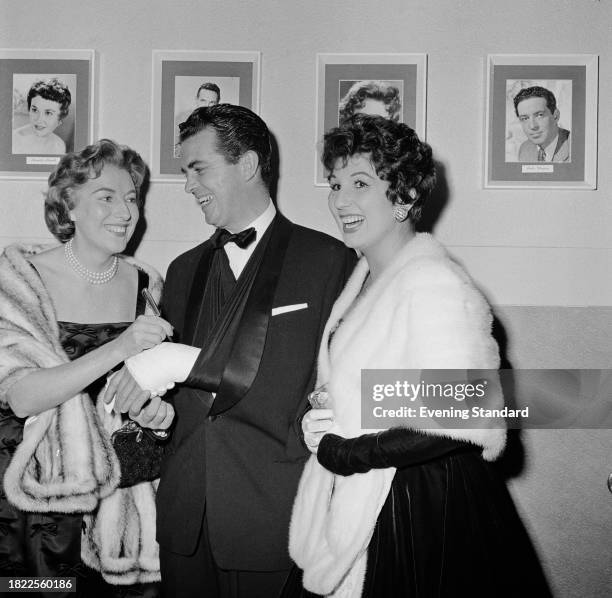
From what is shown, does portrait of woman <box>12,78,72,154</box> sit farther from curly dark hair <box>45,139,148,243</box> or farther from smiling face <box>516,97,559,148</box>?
smiling face <box>516,97,559,148</box>

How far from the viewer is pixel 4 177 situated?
2.02 m

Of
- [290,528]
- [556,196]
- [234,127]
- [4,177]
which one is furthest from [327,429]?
[4,177]

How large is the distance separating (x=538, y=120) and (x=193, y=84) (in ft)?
3.08

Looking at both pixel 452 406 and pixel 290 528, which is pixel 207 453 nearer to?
pixel 290 528

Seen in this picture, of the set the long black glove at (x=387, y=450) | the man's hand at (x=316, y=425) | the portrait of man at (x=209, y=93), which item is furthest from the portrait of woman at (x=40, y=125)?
the long black glove at (x=387, y=450)

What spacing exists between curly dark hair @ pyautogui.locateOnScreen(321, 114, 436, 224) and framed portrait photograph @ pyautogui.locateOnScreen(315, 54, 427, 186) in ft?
1.77

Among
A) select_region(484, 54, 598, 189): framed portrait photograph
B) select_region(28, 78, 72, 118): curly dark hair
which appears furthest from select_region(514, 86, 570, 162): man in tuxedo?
select_region(28, 78, 72, 118): curly dark hair

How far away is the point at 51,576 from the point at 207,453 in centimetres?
50

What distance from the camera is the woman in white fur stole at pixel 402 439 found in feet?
3.96

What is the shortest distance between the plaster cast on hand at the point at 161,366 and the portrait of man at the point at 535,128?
1039mm

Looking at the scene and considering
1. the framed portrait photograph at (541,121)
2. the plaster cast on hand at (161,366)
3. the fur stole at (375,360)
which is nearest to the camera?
the fur stole at (375,360)

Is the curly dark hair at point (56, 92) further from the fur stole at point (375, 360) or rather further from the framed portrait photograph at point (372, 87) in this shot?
the fur stole at point (375, 360)

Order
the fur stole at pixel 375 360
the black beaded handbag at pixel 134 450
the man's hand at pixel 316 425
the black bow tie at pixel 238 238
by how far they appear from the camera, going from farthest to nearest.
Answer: the black beaded handbag at pixel 134 450 < the black bow tie at pixel 238 238 < the man's hand at pixel 316 425 < the fur stole at pixel 375 360

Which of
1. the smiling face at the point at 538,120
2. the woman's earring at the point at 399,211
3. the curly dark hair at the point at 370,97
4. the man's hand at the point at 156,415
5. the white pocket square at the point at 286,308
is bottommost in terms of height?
the man's hand at the point at 156,415
